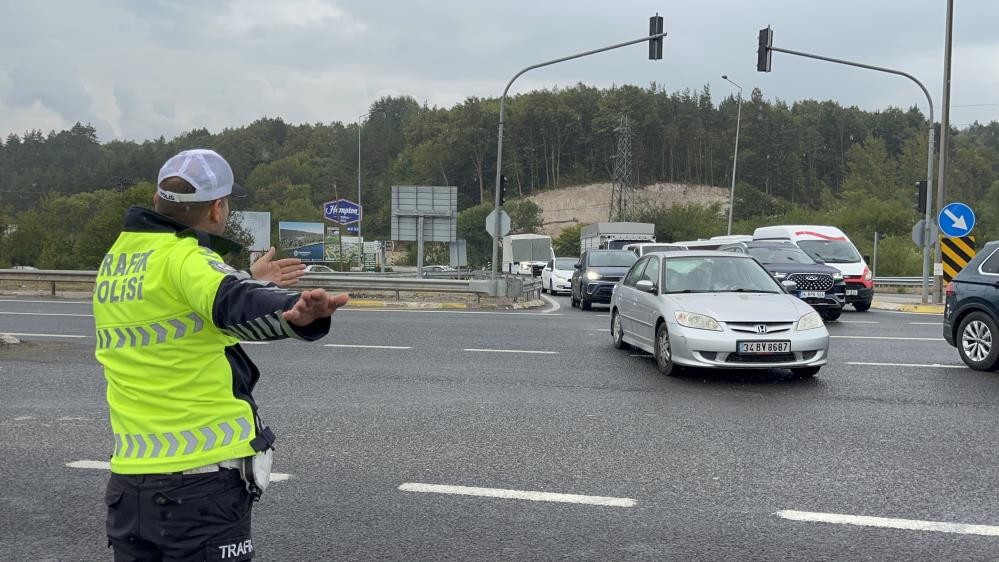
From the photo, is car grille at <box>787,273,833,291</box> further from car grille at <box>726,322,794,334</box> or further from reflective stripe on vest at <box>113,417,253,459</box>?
reflective stripe on vest at <box>113,417,253,459</box>

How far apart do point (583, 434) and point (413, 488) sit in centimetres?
193

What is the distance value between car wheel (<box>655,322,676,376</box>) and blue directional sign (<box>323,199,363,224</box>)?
179 feet

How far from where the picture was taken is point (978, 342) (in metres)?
10.2

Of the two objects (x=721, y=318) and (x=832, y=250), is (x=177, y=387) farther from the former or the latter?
(x=832, y=250)

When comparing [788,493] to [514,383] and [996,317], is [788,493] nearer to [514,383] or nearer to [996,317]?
[514,383]

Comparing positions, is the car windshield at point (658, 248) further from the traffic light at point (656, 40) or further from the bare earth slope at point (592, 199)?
the bare earth slope at point (592, 199)

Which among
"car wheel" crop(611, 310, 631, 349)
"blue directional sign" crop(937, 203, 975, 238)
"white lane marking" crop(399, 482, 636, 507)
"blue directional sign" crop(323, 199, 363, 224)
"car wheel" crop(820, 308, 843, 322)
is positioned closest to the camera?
"white lane marking" crop(399, 482, 636, 507)

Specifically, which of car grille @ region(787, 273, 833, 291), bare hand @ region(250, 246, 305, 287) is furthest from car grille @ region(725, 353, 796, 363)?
car grille @ region(787, 273, 833, 291)

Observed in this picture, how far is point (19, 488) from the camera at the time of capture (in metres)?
5.28

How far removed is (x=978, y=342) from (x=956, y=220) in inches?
415

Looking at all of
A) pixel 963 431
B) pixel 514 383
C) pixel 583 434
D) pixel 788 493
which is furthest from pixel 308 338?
pixel 514 383

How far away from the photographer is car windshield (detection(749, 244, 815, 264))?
19141 millimetres

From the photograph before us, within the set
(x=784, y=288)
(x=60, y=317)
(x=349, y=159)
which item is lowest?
(x=60, y=317)

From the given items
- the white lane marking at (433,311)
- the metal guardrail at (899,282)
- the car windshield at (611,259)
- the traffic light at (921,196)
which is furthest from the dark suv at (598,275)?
the metal guardrail at (899,282)
